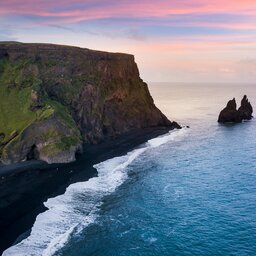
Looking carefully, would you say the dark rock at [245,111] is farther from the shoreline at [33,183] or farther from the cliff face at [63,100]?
the shoreline at [33,183]

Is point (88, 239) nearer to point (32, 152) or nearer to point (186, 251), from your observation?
point (186, 251)

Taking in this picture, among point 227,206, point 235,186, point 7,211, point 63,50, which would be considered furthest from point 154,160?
point 63,50

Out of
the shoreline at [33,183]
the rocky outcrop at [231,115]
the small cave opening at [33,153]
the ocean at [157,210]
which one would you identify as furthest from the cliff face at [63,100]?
the rocky outcrop at [231,115]

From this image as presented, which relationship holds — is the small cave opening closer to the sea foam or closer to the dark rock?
the sea foam

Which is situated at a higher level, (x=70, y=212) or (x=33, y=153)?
(x=33, y=153)

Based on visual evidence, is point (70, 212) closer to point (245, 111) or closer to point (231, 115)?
point (231, 115)

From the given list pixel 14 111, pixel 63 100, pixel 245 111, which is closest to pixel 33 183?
pixel 14 111
